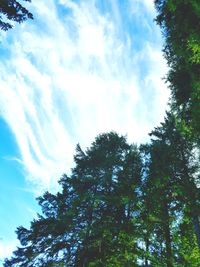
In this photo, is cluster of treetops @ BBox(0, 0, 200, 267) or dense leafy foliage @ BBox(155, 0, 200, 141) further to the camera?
cluster of treetops @ BBox(0, 0, 200, 267)

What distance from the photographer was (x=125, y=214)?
1894 cm

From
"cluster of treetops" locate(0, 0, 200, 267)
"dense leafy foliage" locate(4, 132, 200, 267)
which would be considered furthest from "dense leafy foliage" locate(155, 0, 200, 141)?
"dense leafy foliage" locate(4, 132, 200, 267)

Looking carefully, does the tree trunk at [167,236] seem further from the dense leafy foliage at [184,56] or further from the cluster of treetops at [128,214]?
the dense leafy foliage at [184,56]

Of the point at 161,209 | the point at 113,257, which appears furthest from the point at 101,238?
the point at 161,209

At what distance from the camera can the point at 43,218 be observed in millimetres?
19156

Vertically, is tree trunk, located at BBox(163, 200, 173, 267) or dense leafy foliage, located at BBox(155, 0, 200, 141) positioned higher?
dense leafy foliage, located at BBox(155, 0, 200, 141)

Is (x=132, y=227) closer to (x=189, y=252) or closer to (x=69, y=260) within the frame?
(x=69, y=260)

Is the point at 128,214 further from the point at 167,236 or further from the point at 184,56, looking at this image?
the point at 184,56

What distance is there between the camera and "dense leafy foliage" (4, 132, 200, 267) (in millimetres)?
16250

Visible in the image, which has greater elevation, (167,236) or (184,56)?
(184,56)

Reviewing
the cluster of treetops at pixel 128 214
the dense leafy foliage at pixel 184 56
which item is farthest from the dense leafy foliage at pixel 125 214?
the dense leafy foliage at pixel 184 56

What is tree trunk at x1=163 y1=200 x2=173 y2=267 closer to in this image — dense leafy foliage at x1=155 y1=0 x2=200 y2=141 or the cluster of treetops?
the cluster of treetops

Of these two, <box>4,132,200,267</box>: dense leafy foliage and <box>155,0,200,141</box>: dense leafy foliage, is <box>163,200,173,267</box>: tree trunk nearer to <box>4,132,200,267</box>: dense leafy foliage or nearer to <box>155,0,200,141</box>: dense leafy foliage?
<box>4,132,200,267</box>: dense leafy foliage

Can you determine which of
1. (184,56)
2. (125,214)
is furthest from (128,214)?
(184,56)
